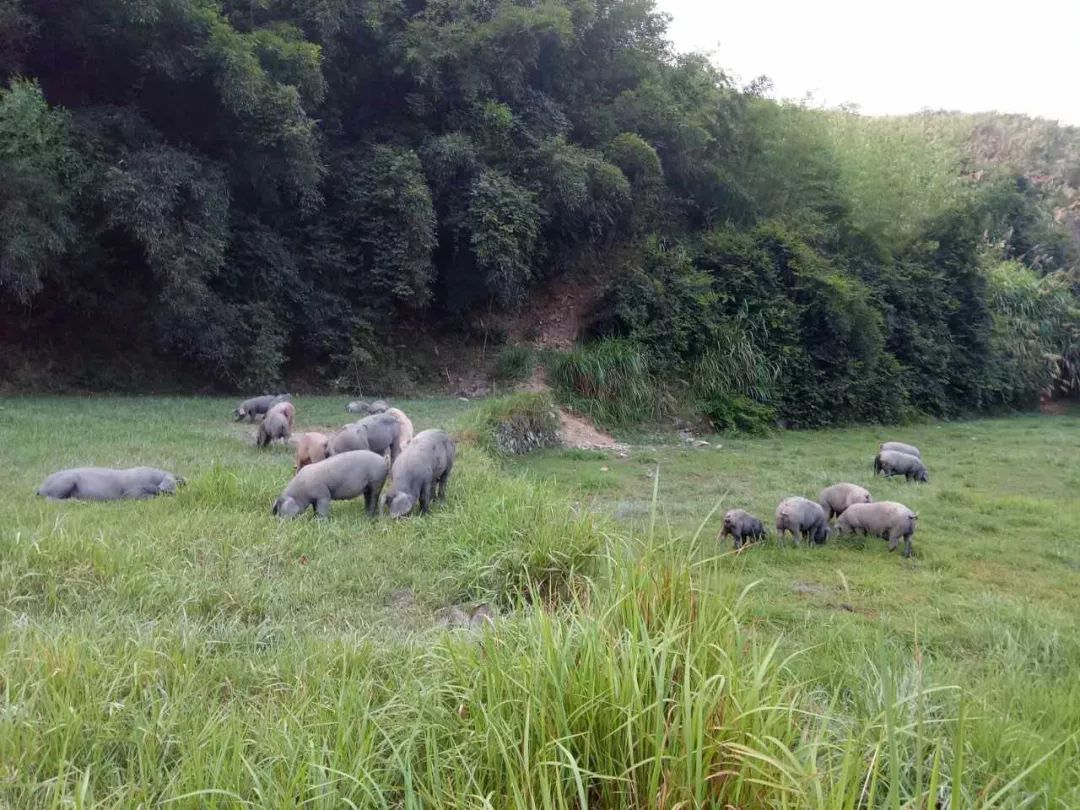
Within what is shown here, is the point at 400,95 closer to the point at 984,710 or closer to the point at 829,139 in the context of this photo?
the point at 829,139

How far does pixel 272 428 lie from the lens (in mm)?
9969

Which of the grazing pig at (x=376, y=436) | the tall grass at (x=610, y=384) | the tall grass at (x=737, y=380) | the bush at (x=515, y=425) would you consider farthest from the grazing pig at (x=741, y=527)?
the tall grass at (x=737, y=380)

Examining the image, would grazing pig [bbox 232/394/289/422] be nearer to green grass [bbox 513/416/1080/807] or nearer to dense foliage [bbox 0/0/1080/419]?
dense foliage [bbox 0/0/1080/419]

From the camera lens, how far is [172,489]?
281 inches

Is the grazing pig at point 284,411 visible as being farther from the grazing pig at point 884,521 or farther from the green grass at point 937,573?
the grazing pig at point 884,521

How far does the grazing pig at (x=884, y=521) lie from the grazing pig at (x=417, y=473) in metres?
4.23

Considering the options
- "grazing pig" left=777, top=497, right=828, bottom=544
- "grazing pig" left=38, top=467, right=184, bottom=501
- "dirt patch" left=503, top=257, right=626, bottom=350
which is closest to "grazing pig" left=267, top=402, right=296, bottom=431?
"grazing pig" left=38, top=467, right=184, bottom=501

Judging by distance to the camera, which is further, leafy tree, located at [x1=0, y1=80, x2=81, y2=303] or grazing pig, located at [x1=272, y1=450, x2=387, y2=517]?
leafy tree, located at [x1=0, y1=80, x2=81, y2=303]

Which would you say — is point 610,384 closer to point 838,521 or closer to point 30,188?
point 838,521

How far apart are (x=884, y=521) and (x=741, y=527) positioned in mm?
1504

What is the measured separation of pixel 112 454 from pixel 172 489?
6.37 feet

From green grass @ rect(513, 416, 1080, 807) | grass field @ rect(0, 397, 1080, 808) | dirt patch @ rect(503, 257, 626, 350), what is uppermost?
dirt patch @ rect(503, 257, 626, 350)

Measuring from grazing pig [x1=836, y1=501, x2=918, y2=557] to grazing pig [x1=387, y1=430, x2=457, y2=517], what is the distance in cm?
423

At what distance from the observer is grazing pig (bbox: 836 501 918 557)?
7.94 metres
